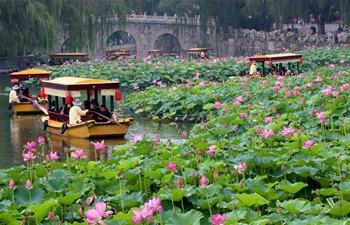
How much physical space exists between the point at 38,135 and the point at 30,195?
8022 mm

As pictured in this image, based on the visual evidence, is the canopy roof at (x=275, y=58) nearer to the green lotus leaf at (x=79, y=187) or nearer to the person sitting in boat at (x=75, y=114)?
the person sitting in boat at (x=75, y=114)

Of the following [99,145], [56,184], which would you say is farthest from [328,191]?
[56,184]

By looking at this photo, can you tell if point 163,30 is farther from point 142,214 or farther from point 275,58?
point 142,214

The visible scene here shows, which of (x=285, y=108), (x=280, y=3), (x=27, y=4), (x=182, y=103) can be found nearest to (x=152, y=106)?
(x=182, y=103)

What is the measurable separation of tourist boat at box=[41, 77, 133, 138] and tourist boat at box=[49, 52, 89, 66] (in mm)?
18443

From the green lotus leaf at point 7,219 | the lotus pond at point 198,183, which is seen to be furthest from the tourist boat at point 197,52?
the green lotus leaf at point 7,219

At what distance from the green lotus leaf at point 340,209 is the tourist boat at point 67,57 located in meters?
28.8

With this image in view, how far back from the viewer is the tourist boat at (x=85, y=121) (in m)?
12.6

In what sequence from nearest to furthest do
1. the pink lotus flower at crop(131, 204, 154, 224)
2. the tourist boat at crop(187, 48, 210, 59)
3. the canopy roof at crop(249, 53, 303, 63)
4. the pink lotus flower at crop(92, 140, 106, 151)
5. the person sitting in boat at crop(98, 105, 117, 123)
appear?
the pink lotus flower at crop(131, 204, 154, 224), the pink lotus flower at crop(92, 140, 106, 151), the person sitting in boat at crop(98, 105, 117, 123), the canopy roof at crop(249, 53, 303, 63), the tourist boat at crop(187, 48, 210, 59)

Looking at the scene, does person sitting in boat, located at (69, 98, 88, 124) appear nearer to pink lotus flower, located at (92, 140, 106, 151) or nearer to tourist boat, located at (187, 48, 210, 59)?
pink lotus flower, located at (92, 140, 106, 151)

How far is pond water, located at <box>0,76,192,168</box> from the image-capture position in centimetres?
1139

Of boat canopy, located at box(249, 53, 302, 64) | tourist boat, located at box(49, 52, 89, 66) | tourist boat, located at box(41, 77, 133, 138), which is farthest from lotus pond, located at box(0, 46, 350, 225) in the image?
tourist boat, located at box(49, 52, 89, 66)

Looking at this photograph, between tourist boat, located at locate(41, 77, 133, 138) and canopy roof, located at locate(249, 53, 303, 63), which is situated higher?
canopy roof, located at locate(249, 53, 303, 63)

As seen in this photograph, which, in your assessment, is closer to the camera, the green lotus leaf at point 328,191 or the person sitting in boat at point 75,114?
the green lotus leaf at point 328,191
